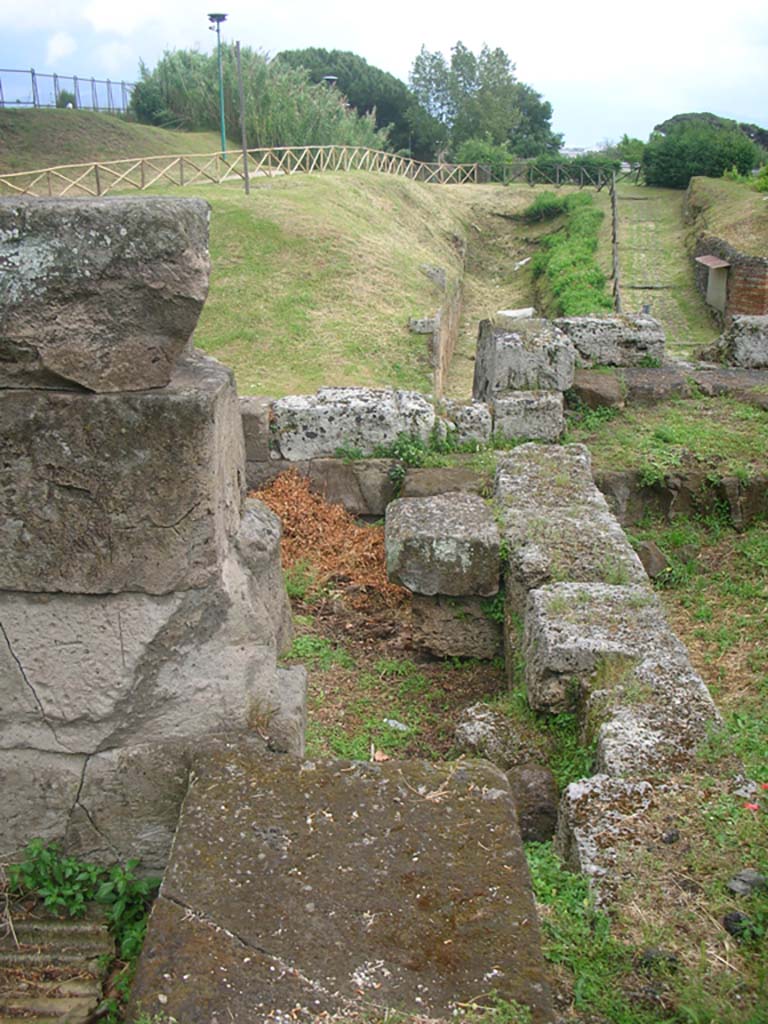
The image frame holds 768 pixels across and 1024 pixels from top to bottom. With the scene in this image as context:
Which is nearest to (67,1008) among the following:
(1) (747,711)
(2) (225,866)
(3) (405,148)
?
(2) (225,866)

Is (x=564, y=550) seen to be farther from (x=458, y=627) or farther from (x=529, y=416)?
(x=529, y=416)

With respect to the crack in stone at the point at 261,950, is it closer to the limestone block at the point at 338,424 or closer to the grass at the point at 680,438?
the limestone block at the point at 338,424

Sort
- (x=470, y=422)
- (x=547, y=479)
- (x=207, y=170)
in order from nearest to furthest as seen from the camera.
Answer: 1. (x=547, y=479)
2. (x=470, y=422)
3. (x=207, y=170)

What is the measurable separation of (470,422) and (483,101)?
59.6 metres

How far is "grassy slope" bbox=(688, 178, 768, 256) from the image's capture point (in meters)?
20.8

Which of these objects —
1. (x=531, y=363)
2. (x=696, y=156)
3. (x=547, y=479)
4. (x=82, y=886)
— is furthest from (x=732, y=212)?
(x=82, y=886)

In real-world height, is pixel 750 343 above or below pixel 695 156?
below

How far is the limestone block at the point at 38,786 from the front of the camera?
8.43ft

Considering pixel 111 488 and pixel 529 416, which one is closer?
pixel 111 488

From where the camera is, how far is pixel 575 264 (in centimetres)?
2278

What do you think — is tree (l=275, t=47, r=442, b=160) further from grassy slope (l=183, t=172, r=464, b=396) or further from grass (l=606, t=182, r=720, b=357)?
grassy slope (l=183, t=172, r=464, b=396)

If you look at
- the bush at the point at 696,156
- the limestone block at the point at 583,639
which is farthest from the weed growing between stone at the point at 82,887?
the bush at the point at 696,156

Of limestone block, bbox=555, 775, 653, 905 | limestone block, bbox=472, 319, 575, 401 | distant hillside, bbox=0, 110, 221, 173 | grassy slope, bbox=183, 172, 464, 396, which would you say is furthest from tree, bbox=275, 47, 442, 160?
limestone block, bbox=555, 775, 653, 905

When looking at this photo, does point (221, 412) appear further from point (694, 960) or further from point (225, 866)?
point (694, 960)
